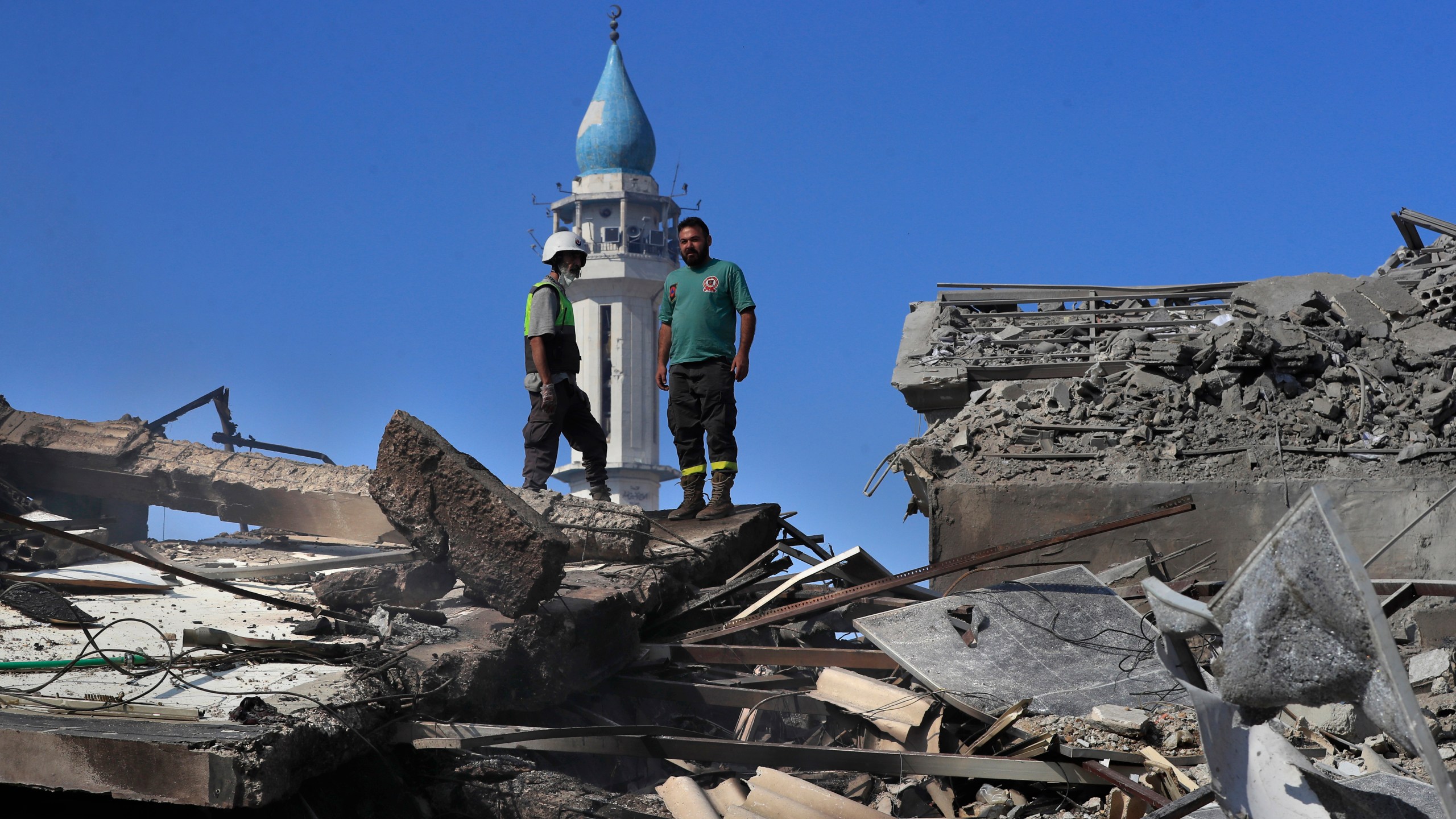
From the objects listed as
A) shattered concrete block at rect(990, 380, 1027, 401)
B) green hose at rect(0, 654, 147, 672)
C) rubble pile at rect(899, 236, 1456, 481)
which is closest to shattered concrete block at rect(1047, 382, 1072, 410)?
rubble pile at rect(899, 236, 1456, 481)

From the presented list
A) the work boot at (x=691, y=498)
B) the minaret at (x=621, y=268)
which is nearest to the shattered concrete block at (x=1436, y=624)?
the work boot at (x=691, y=498)

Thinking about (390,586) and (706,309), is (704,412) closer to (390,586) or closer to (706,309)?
(706,309)

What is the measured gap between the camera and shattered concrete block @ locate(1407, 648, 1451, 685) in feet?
18.2

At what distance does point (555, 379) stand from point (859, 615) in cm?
262

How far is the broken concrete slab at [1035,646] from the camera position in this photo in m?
5.33

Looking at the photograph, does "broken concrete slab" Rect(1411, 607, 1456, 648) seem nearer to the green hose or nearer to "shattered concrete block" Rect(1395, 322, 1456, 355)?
"shattered concrete block" Rect(1395, 322, 1456, 355)

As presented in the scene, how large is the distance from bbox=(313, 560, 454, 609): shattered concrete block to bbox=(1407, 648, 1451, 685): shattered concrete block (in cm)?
446

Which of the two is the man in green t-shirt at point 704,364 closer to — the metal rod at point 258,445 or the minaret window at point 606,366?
the metal rod at point 258,445

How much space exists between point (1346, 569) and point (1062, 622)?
12.1 ft

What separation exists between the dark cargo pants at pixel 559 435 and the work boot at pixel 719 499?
2.26 ft

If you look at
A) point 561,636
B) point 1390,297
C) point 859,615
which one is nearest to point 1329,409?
point 1390,297

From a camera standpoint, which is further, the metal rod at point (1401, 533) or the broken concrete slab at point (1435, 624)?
the broken concrete slab at point (1435, 624)

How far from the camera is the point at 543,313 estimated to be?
7875 millimetres

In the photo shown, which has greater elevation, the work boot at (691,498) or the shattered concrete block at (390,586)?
the work boot at (691,498)
